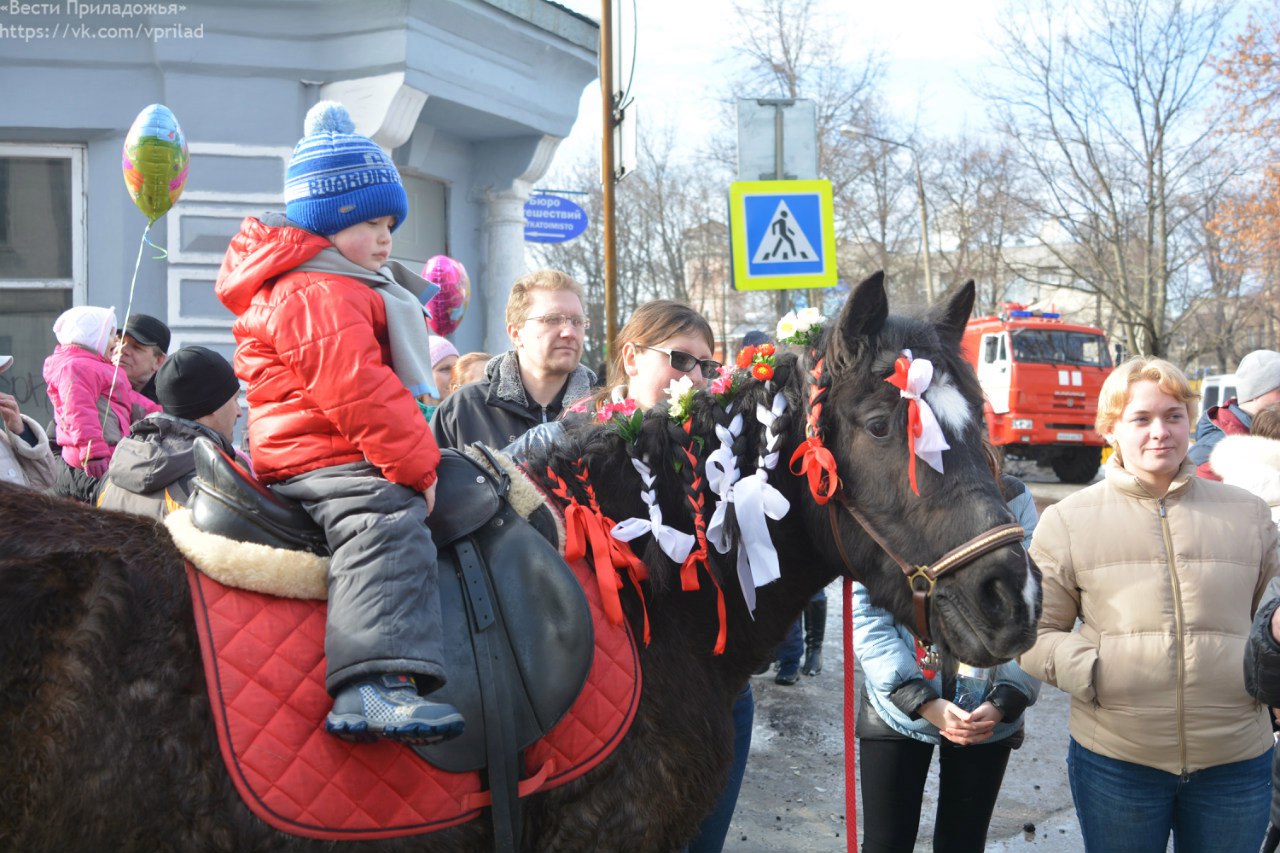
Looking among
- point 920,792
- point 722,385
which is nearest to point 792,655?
point 920,792

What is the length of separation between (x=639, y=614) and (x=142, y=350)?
425cm

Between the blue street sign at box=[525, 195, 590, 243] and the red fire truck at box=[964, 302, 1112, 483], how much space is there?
10746mm

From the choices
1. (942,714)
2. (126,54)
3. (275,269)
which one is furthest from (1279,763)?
(126,54)

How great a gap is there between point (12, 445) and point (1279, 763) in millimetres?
5419

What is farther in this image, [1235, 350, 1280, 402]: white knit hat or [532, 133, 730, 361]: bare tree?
[532, 133, 730, 361]: bare tree

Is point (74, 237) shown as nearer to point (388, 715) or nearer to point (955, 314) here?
point (388, 715)

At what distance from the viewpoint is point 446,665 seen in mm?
2152

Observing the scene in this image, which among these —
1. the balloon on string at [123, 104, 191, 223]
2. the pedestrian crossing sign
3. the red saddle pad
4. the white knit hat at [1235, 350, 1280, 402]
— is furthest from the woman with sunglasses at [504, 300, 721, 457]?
the white knit hat at [1235, 350, 1280, 402]

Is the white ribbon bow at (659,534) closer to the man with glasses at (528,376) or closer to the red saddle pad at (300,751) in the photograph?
the red saddle pad at (300,751)

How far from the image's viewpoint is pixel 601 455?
260cm

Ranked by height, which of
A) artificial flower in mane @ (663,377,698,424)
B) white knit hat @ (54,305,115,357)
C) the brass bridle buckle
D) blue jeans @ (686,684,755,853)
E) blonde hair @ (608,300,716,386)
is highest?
white knit hat @ (54,305,115,357)

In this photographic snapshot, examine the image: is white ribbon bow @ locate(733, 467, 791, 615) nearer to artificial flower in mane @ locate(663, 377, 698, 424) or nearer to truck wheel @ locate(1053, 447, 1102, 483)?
artificial flower in mane @ locate(663, 377, 698, 424)

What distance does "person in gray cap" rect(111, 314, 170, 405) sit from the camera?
548 cm

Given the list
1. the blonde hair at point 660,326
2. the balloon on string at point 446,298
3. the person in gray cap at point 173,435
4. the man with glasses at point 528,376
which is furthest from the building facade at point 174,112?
the blonde hair at point 660,326
